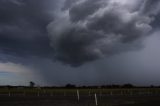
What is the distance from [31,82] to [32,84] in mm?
3696

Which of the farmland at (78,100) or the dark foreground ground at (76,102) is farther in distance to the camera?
the farmland at (78,100)

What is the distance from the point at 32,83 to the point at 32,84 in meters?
1.81

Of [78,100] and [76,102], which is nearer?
[76,102]

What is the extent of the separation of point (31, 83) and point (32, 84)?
1.82 meters

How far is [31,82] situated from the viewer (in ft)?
569

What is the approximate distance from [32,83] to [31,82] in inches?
75.9

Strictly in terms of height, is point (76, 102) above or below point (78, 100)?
below

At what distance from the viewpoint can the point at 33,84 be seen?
17688 cm

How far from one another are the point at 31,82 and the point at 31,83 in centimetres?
193

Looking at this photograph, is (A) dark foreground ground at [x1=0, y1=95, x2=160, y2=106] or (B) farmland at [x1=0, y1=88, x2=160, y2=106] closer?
(A) dark foreground ground at [x1=0, y1=95, x2=160, y2=106]

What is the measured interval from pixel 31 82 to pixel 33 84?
148 inches

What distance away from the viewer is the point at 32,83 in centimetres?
17525
